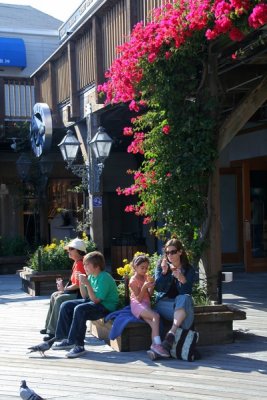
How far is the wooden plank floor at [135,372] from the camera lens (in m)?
5.14

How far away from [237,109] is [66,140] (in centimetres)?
488

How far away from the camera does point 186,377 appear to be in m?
5.57

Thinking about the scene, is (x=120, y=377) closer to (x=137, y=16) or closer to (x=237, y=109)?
(x=237, y=109)

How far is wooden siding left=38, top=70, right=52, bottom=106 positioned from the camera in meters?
15.1

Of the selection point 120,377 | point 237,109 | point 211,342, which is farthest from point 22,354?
point 237,109

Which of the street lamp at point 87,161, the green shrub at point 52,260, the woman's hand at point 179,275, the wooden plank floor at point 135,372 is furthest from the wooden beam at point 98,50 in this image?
the woman's hand at point 179,275

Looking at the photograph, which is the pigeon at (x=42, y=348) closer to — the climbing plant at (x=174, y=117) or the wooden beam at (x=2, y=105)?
the climbing plant at (x=174, y=117)

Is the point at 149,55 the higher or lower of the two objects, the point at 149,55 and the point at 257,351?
the higher

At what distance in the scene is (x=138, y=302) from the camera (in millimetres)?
6559

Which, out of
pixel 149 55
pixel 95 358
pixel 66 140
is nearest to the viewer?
pixel 95 358

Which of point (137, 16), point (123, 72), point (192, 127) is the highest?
point (137, 16)

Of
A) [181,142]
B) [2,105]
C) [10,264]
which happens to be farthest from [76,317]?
[2,105]

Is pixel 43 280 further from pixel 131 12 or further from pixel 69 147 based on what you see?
pixel 131 12

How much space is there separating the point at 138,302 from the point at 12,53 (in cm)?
1676
